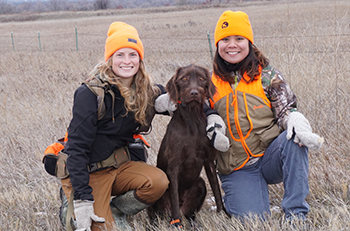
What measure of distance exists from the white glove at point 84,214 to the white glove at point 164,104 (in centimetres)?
94

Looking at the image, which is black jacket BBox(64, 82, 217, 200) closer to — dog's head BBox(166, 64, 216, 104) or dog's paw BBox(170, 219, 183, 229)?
dog's head BBox(166, 64, 216, 104)

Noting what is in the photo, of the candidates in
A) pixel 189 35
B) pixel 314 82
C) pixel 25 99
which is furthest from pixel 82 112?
pixel 189 35

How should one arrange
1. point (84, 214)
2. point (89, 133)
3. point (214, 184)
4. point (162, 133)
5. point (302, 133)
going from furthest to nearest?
point (162, 133) → point (214, 184) → point (89, 133) → point (84, 214) → point (302, 133)

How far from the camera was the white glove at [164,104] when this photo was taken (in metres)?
2.91

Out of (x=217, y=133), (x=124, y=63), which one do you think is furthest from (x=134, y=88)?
(x=217, y=133)

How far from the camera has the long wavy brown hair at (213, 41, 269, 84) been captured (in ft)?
9.46

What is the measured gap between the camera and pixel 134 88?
117 inches

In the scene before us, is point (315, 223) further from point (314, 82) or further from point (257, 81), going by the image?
point (314, 82)

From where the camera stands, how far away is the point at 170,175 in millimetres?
2891

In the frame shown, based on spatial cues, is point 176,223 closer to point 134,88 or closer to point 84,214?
point 84,214

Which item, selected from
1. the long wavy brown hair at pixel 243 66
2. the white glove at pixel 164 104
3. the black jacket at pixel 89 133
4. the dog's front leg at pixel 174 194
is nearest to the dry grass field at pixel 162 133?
the dog's front leg at pixel 174 194

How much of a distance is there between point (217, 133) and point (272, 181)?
672mm

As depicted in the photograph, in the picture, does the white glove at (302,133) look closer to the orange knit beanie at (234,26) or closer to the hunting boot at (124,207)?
the orange knit beanie at (234,26)

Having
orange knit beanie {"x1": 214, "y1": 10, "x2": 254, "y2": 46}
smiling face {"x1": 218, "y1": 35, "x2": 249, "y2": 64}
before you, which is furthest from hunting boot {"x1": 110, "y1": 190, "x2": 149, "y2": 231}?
orange knit beanie {"x1": 214, "y1": 10, "x2": 254, "y2": 46}
